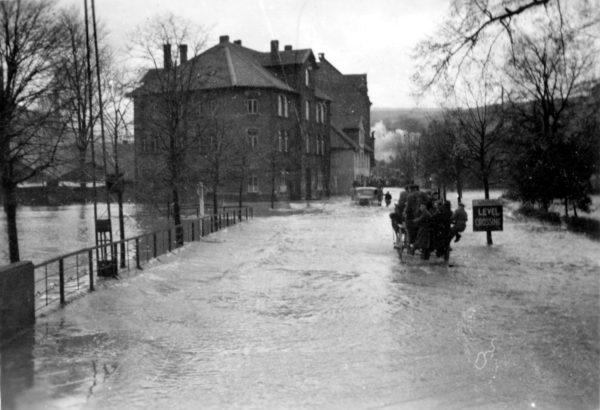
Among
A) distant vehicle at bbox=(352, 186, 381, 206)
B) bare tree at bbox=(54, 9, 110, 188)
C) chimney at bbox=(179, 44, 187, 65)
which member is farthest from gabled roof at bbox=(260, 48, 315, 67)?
bare tree at bbox=(54, 9, 110, 188)

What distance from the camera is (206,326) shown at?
9328mm

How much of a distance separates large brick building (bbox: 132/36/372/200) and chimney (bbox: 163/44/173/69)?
0.04 meters

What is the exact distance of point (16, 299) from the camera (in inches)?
348

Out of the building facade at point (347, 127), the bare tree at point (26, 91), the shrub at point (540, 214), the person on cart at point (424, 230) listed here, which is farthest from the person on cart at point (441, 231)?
the building facade at point (347, 127)

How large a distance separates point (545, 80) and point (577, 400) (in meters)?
29.3

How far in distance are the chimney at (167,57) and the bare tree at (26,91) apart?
15.6ft

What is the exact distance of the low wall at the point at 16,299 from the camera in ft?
27.7

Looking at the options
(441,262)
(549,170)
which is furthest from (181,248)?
(549,170)

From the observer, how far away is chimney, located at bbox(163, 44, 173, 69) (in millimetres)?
24562

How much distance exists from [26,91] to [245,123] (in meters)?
37.8

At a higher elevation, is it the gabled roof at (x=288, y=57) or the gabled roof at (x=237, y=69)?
the gabled roof at (x=288, y=57)

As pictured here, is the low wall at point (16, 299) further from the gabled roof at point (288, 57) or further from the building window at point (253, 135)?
the gabled roof at point (288, 57)

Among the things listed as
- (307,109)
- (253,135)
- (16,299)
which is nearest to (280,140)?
(253,135)

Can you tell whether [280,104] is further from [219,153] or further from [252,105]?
[219,153]
